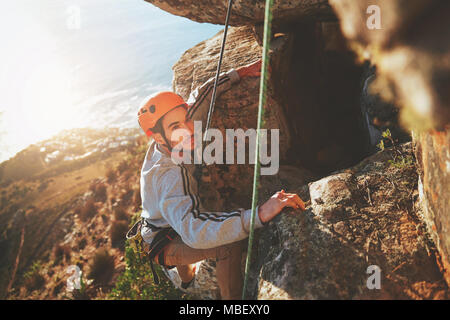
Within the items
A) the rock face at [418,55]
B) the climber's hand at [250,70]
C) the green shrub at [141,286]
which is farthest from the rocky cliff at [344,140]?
the green shrub at [141,286]

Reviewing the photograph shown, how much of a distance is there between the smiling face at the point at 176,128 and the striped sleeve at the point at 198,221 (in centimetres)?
52

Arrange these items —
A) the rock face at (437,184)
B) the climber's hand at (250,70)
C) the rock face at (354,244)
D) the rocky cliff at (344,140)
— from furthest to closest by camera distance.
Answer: the climber's hand at (250,70) → the rock face at (354,244) → the rock face at (437,184) → the rocky cliff at (344,140)

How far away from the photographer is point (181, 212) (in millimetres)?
2160

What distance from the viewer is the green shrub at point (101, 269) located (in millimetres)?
7113

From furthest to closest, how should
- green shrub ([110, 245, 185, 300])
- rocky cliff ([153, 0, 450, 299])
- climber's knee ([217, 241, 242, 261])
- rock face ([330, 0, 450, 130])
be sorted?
1. green shrub ([110, 245, 185, 300])
2. climber's knee ([217, 241, 242, 261])
3. rocky cliff ([153, 0, 450, 299])
4. rock face ([330, 0, 450, 130])

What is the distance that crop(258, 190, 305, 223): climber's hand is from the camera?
7.10ft

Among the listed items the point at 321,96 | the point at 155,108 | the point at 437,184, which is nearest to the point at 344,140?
the point at 321,96

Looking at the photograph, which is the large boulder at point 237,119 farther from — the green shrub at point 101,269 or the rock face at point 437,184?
the green shrub at point 101,269

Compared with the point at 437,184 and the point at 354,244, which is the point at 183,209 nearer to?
the point at 354,244

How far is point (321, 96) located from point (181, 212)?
3633 mm

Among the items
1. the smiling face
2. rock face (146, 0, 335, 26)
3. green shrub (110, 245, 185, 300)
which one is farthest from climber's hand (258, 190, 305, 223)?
green shrub (110, 245, 185, 300)

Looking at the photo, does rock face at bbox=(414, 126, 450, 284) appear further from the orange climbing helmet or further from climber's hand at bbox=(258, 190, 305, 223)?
the orange climbing helmet
